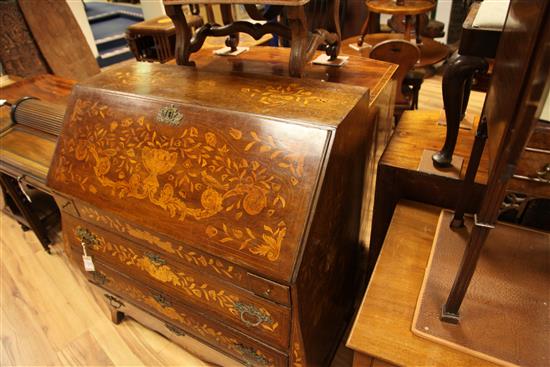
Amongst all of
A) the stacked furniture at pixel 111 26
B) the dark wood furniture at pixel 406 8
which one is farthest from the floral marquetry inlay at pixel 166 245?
the stacked furniture at pixel 111 26

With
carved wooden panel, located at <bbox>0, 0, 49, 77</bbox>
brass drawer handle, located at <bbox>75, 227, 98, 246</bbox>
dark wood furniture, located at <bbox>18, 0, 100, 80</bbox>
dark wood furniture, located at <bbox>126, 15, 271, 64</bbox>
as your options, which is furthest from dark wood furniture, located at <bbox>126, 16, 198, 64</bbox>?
brass drawer handle, located at <bbox>75, 227, 98, 246</bbox>

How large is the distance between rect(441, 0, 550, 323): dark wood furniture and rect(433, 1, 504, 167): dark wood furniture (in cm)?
20

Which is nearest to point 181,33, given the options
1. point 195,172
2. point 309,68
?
point 309,68

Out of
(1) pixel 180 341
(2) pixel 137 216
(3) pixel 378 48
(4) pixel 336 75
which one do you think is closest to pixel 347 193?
(4) pixel 336 75

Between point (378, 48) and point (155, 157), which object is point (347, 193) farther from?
A: point (378, 48)

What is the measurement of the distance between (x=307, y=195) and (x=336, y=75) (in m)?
0.62

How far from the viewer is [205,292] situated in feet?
3.32

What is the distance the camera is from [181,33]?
125 centimetres

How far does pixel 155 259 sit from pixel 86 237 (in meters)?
0.35

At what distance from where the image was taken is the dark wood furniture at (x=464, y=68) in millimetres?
897

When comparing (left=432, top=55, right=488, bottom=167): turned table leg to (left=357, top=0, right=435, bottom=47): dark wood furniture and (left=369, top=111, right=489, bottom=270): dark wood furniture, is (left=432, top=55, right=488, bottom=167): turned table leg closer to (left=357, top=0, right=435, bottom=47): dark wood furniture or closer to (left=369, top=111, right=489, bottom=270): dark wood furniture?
(left=369, top=111, right=489, bottom=270): dark wood furniture

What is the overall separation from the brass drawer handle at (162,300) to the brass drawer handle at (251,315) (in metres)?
0.32

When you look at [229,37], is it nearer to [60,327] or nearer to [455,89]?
[455,89]

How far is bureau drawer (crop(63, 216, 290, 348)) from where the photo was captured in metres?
0.92
